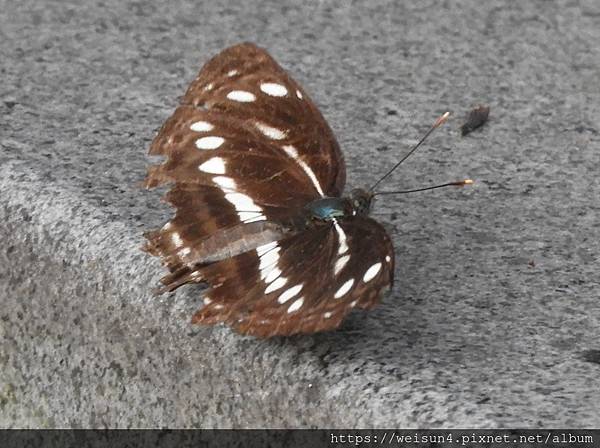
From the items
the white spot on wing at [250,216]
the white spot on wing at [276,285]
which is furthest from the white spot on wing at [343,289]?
the white spot on wing at [250,216]

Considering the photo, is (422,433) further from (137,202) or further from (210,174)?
(137,202)

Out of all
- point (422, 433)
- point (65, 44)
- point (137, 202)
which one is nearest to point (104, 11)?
point (65, 44)

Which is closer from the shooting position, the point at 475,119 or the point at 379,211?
the point at 379,211

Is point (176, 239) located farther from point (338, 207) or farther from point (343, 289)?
point (343, 289)

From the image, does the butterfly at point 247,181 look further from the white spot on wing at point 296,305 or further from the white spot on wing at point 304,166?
the white spot on wing at point 296,305

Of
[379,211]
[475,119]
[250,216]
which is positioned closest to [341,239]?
[250,216]

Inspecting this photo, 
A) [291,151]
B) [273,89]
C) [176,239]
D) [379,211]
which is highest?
[273,89]

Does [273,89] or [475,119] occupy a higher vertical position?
[273,89]
